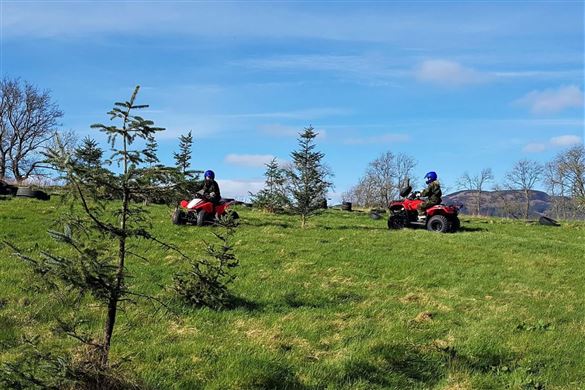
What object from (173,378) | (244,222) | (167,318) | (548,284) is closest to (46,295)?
(167,318)

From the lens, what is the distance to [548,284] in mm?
9453

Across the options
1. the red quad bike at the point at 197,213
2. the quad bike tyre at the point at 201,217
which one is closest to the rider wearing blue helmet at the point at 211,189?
the red quad bike at the point at 197,213

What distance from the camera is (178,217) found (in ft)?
47.0

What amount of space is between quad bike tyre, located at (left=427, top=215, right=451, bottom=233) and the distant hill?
5239cm

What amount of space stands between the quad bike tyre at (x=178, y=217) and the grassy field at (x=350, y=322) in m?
2.77

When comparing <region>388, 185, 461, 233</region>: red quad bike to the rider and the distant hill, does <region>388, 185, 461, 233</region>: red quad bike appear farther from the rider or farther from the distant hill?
the distant hill

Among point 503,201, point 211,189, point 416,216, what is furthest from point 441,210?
point 503,201

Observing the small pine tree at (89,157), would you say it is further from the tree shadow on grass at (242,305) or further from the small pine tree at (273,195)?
the small pine tree at (273,195)

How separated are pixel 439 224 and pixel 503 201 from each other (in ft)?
192

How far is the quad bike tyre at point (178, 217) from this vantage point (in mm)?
→ 14264

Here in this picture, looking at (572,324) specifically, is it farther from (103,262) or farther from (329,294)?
(103,262)

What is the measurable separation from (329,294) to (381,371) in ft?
8.74

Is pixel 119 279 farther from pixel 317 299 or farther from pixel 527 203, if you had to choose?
pixel 527 203

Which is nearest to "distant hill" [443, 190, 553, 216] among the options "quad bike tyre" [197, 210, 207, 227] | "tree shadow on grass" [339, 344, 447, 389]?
"quad bike tyre" [197, 210, 207, 227]
